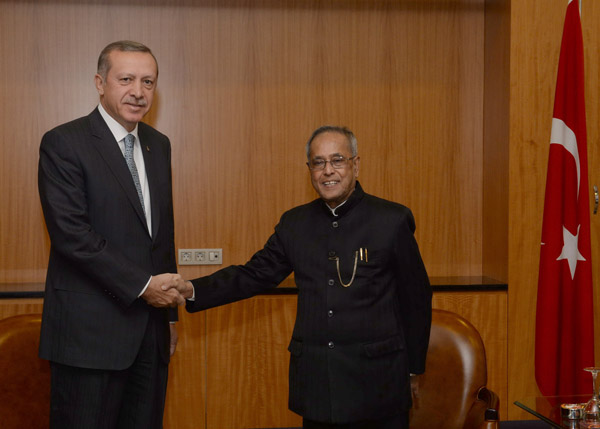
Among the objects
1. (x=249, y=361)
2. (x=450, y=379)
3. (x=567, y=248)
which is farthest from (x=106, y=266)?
(x=567, y=248)

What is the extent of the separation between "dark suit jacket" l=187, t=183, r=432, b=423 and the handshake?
447mm

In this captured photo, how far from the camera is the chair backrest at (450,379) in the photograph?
9.19 ft

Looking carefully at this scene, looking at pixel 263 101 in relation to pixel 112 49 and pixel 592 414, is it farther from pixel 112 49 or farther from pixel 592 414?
pixel 592 414

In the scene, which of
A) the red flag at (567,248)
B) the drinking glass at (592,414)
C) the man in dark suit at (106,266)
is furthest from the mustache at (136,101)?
the red flag at (567,248)

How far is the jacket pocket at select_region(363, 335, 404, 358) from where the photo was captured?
2.41 meters

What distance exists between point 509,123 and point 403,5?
98cm

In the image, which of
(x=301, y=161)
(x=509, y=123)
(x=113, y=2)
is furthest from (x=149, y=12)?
(x=509, y=123)

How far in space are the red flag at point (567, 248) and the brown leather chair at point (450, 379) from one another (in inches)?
34.5

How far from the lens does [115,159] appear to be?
96.1 inches

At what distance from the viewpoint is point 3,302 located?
3.58 meters

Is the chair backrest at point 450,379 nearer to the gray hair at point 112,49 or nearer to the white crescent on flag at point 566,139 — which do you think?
the white crescent on flag at point 566,139

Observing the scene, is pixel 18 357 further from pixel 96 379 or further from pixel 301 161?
pixel 301 161

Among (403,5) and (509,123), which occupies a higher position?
(403,5)

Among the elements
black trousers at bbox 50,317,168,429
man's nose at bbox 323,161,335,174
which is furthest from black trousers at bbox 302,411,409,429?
man's nose at bbox 323,161,335,174
